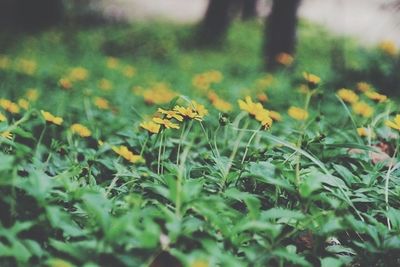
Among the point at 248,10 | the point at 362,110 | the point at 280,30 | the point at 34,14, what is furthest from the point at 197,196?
the point at 248,10

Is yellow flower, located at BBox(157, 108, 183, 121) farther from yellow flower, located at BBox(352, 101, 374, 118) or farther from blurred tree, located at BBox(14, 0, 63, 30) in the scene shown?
blurred tree, located at BBox(14, 0, 63, 30)

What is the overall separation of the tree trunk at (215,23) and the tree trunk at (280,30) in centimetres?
283

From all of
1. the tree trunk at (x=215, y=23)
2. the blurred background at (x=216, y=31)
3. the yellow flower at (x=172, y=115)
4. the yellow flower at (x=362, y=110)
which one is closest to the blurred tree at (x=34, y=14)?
the blurred background at (x=216, y=31)

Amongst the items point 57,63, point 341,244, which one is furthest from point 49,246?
point 57,63

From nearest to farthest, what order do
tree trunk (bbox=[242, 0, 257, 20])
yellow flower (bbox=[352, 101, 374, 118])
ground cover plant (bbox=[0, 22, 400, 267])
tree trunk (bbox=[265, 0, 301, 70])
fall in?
1. ground cover plant (bbox=[0, 22, 400, 267])
2. yellow flower (bbox=[352, 101, 374, 118])
3. tree trunk (bbox=[265, 0, 301, 70])
4. tree trunk (bbox=[242, 0, 257, 20])

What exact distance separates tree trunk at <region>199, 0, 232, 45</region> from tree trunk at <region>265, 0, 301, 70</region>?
9.28 ft

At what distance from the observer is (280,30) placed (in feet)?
17.8

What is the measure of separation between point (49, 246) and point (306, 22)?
34.1 ft

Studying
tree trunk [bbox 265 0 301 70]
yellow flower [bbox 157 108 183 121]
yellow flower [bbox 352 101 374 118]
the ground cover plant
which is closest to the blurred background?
tree trunk [bbox 265 0 301 70]

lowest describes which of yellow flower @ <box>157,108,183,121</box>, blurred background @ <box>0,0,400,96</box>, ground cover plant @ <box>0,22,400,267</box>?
blurred background @ <box>0,0,400,96</box>

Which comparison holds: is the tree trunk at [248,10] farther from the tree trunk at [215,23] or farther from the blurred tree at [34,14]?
the blurred tree at [34,14]

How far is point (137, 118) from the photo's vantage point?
2469 mm

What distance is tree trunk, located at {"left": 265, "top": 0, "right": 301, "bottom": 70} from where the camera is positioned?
5.31m

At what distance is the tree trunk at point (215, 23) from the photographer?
8312 millimetres
